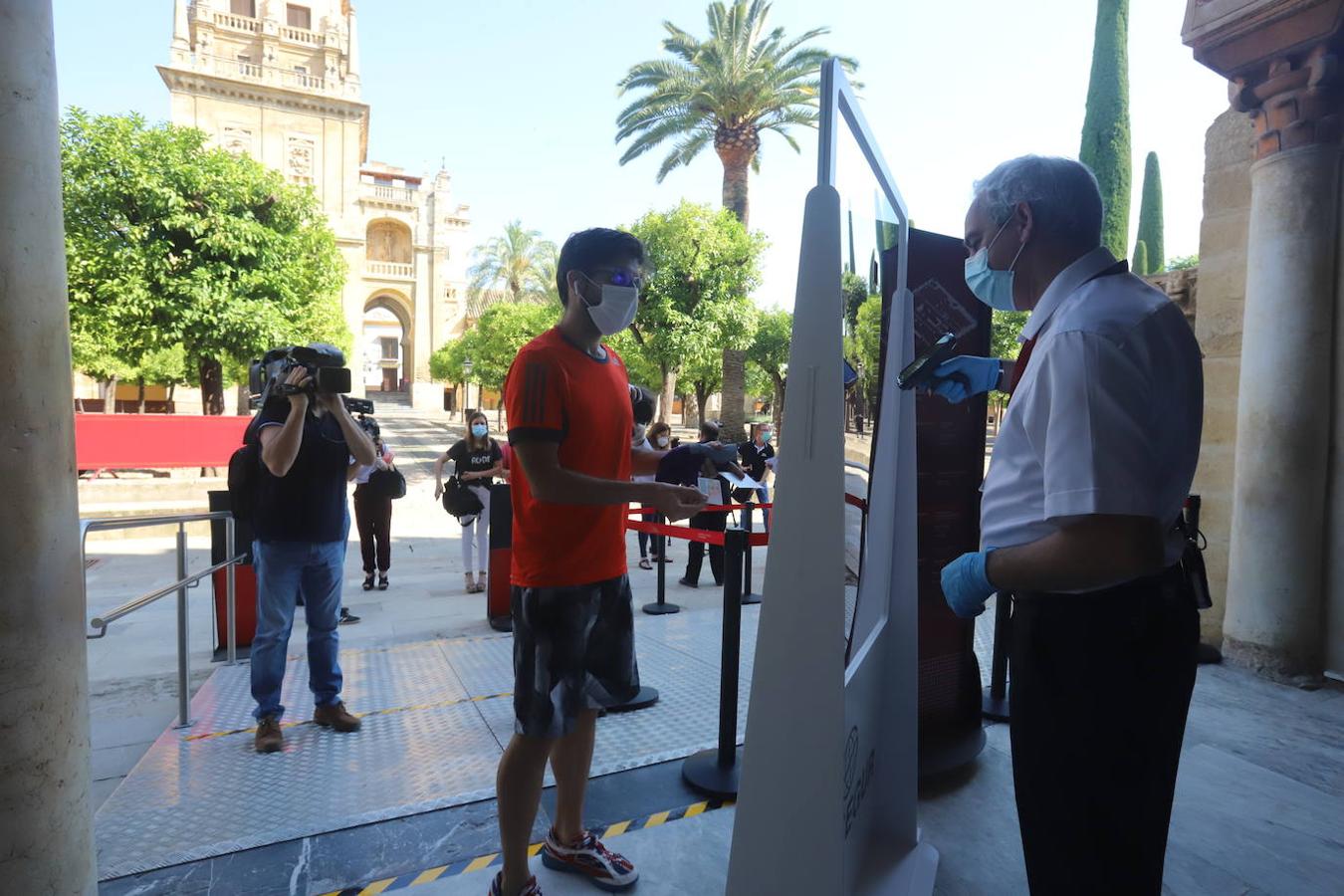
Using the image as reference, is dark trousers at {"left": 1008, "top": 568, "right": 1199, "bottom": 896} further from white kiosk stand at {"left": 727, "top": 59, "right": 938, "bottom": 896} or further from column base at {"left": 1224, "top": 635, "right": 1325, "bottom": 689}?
column base at {"left": 1224, "top": 635, "right": 1325, "bottom": 689}

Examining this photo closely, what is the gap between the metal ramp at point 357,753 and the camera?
9.56 feet

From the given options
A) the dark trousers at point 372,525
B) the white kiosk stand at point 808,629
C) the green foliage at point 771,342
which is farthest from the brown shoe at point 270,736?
the green foliage at point 771,342

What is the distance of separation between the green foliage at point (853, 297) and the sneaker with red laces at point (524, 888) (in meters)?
1.94

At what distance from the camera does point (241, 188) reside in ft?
67.0

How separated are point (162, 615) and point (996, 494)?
7507 millimetres

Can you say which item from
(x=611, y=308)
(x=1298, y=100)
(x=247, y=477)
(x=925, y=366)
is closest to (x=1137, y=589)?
(x=925, y=366)

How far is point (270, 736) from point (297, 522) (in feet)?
3.52

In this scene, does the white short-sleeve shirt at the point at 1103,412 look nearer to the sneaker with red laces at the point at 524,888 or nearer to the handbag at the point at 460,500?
the sneaker with red laces at the point at 524,888

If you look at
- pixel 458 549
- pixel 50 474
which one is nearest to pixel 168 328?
pixel 458 549

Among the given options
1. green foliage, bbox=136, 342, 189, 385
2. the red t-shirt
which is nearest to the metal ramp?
the red t-shirt

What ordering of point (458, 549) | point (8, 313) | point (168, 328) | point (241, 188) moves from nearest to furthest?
point (8, 313), point (458, 549), point (168, 328), point (241, 188)

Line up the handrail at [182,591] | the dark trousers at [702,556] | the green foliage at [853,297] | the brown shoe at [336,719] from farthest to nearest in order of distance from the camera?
the dark trousers at [702,556]
the brown shoe at [336,719]
the handrail at [182,591]
the green foliage at [853,297]

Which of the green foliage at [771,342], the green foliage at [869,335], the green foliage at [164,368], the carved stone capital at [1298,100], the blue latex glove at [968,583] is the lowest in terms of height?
the blue latex glove at [968,583]

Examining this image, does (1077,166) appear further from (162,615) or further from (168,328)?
(168,328)
